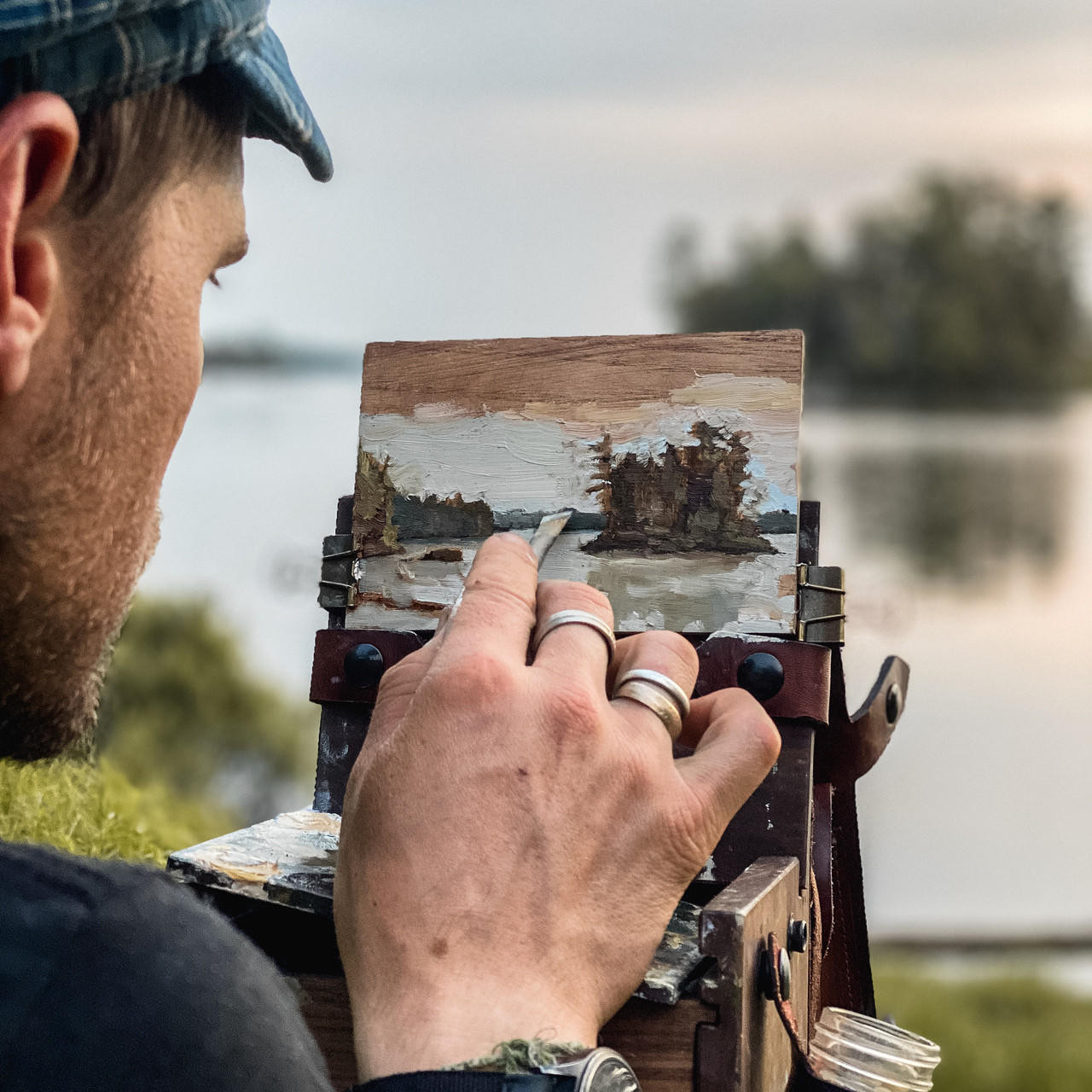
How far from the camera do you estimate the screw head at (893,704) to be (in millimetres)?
1485

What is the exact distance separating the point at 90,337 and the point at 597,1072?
61 cm

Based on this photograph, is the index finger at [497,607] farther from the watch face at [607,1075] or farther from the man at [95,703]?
the watch face at [607,1075]

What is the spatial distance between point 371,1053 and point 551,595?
40 centimetres

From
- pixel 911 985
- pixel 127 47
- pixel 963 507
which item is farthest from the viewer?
pixel 963 507

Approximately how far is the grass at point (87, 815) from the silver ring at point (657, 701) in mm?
1309

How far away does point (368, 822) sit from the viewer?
94 centimetres

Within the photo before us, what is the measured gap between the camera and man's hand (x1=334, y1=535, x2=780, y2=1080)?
0.88 meters

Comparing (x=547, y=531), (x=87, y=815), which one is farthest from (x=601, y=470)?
(x=87, y=815)

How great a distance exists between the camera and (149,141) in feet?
2.80

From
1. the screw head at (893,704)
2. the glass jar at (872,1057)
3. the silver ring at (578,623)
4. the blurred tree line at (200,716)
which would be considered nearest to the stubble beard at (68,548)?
the silver ring at (578,623)

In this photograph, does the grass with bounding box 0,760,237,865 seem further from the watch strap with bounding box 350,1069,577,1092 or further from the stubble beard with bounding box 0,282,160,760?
the watch strap with bounding box 350,1069,577,1092

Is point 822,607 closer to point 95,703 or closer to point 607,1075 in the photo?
point 607,1075

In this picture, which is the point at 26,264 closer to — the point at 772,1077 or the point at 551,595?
the point at 551,595

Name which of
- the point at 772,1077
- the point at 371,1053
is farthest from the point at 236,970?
the point at 772,1077
